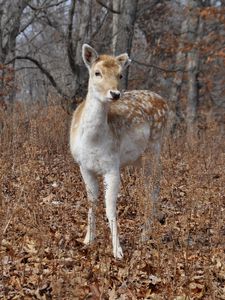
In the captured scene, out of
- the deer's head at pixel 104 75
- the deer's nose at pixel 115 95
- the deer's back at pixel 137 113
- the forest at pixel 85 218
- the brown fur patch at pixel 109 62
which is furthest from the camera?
the deer's back at pixel 137 113

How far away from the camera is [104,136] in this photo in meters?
5.82

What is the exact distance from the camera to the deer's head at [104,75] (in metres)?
5.44

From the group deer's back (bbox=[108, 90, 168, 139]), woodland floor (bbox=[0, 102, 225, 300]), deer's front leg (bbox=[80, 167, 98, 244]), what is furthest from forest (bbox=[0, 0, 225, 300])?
deer's back (bbox=[108, 90, 168, 139])

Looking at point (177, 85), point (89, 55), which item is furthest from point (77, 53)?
point (177, 85)

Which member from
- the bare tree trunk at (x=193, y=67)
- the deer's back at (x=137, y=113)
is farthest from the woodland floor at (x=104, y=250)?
the bare tree trunk at (x=193, y=67)

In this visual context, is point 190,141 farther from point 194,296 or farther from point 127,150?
point 194,296

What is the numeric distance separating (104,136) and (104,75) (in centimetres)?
65

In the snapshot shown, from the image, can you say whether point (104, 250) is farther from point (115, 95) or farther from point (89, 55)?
point (89, 55)

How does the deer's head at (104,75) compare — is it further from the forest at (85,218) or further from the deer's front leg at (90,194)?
the deer's front leg at (90,194)

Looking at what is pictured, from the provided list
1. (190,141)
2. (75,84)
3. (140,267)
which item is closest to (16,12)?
(75,84)

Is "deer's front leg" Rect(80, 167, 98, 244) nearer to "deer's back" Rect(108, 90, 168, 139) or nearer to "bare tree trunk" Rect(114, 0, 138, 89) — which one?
"deer's back" Rect(108, 90, 168, 139)

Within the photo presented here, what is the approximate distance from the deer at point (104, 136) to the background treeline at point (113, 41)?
4.52 meters

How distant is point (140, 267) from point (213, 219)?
1.45m

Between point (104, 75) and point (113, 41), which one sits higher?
point (113, 41)
